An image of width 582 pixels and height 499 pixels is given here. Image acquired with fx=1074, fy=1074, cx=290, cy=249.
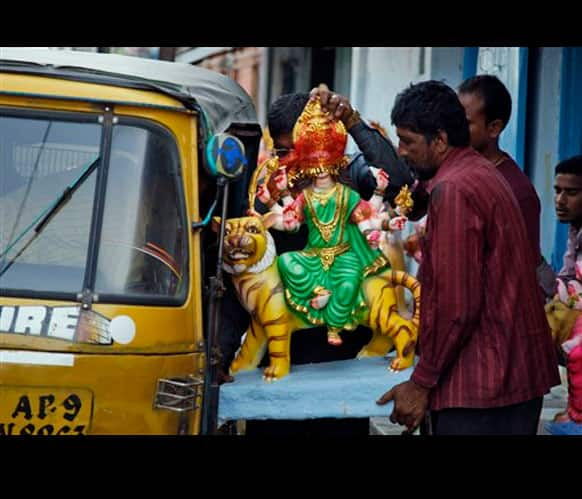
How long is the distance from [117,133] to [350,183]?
1241 millimetres

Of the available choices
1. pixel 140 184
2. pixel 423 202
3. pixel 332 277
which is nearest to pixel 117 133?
pixel 140 184

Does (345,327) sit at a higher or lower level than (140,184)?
lower

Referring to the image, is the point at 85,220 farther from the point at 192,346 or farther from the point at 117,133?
the point at 192,346

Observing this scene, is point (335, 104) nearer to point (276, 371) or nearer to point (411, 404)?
point (276, 371)

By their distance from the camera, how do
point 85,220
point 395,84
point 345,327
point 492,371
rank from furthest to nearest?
point 395,84 < point 345,327 < point 85,220 < point 492,371

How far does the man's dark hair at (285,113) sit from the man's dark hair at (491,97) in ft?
2.65

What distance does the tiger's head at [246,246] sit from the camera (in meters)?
4.45

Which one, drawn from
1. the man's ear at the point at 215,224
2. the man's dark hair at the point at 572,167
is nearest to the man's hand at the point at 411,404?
the man's ear at the point at 215,224

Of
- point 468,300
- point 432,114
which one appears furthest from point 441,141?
point 468,300

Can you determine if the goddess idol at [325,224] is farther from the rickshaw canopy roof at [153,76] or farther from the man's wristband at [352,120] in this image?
the rickshaw canopy roof at [153,76]

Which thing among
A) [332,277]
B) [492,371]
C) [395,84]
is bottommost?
[492,371]

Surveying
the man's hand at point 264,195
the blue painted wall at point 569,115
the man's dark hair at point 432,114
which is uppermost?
the blue painted wall at point 569,115

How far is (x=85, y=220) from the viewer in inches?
156

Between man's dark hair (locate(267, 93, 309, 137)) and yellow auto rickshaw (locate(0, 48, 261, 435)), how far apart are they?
41.1 inches
